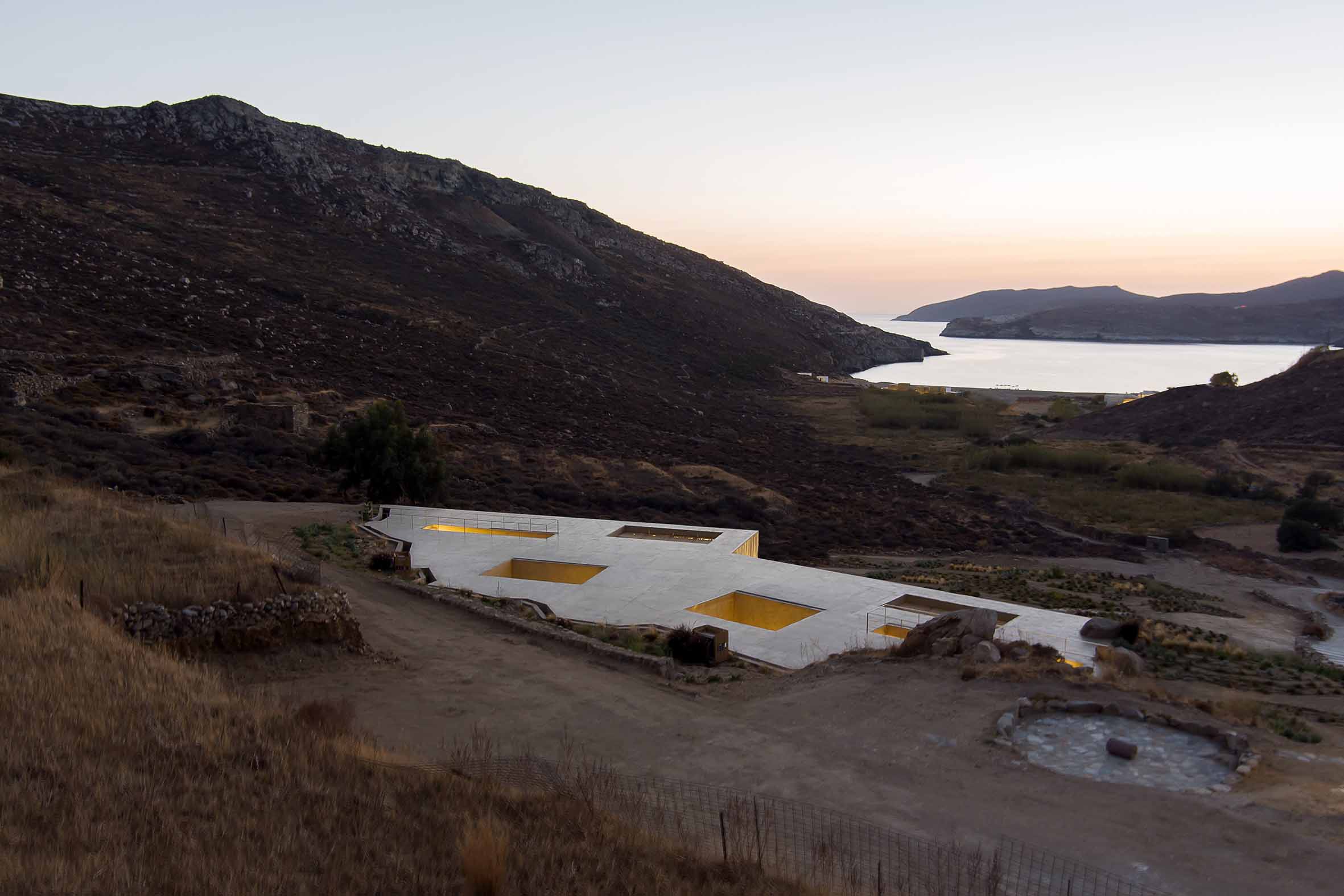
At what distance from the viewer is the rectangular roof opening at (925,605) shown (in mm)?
14312

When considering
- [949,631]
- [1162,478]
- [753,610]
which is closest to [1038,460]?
[1162,478]

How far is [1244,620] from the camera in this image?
19391mm

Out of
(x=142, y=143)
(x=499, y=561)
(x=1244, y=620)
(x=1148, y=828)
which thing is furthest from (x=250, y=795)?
(x=142, y=143)

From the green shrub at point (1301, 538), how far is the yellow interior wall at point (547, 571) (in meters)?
25.5

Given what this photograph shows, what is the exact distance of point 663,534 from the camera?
1995 centimetres

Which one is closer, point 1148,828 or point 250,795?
point 250,795

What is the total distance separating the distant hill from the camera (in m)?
48.5

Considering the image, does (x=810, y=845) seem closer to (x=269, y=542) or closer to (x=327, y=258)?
(x=269, y=542)

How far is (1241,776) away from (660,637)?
290 inches

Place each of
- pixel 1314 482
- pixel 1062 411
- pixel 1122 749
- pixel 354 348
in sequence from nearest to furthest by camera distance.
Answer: pixel 1122 749 → pixel 1314 482 → pixel 354 348 → pixel 1062 411

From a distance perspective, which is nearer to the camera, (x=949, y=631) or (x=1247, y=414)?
(x=949, y=631)

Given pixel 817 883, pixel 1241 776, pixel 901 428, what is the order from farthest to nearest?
Answer: pixel 901 428, pixel 1241 776, pixel 817 883

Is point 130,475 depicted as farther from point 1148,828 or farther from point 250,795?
point 1148,828

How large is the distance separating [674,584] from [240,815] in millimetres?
10904
